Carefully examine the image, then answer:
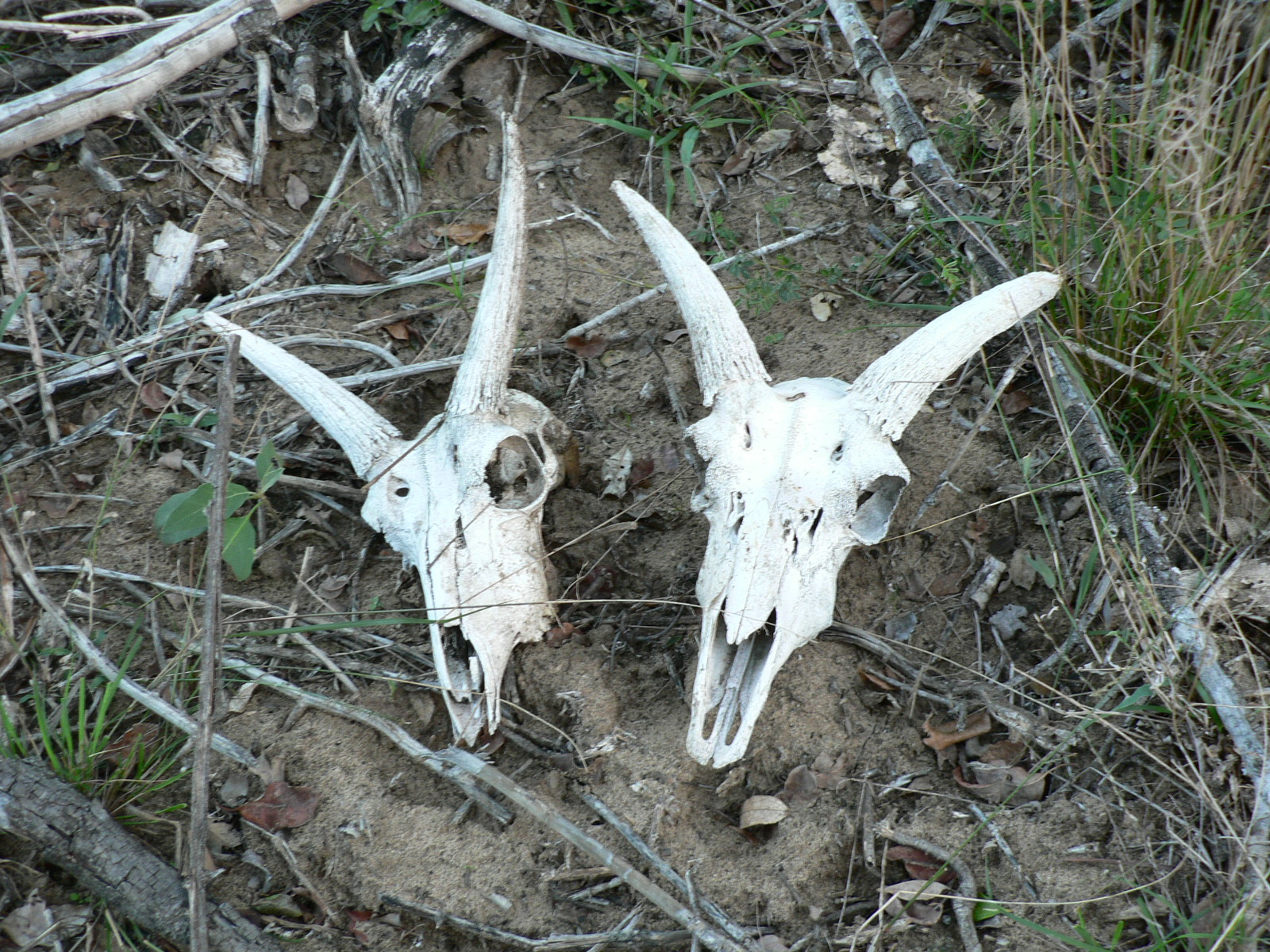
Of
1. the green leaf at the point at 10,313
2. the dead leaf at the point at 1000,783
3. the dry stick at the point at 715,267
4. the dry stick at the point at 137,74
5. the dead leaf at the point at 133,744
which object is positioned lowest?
the dead leaf at the point at 1000,783

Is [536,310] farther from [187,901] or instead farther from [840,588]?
[187,901]

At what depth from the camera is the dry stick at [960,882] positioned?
2.02m

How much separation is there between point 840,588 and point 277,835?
1580 mm

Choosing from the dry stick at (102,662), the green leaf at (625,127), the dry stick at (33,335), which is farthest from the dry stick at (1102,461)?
the dry stick at (33,335)

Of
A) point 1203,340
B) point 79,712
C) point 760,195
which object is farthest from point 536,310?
point 1203,340

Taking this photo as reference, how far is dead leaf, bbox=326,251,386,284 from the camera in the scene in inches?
138

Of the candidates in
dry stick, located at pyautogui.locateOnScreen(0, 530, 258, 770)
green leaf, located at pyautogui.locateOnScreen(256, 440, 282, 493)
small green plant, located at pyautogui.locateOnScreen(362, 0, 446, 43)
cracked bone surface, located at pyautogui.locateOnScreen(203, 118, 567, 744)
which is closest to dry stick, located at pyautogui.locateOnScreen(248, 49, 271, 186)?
small green plant, located at pyautogui.locateOnScreen(362, 0, 446, 43)

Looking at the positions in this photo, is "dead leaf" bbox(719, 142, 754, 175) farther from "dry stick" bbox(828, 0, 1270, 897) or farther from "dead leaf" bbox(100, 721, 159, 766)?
"dead leaf" bbox(100, 721, 159, 766)

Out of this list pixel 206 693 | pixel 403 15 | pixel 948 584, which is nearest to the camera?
pixel 206 693

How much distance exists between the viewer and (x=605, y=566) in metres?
2.71

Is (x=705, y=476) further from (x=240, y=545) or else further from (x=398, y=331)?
(x=398, y=331)

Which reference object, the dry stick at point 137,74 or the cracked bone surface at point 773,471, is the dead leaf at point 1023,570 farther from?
the dry stick at point 137,74

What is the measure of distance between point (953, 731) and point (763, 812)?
539 mm

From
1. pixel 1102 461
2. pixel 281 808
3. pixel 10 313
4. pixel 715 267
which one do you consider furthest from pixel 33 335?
pixel 1102 461
